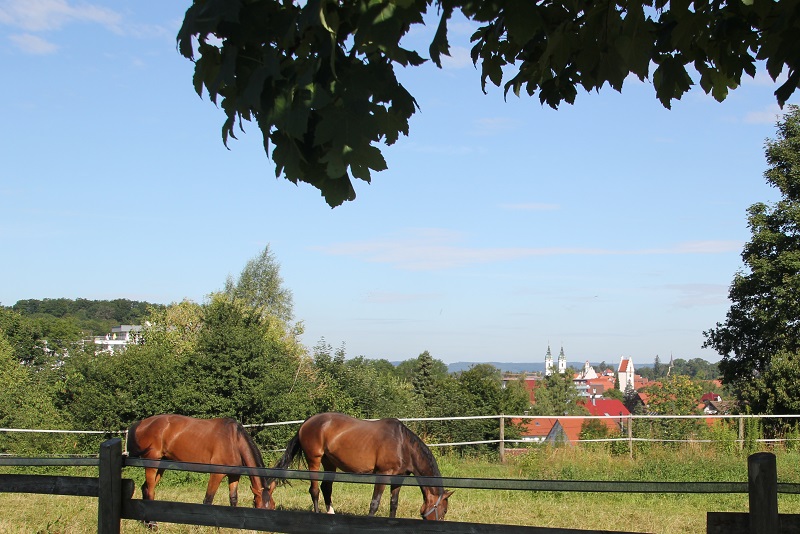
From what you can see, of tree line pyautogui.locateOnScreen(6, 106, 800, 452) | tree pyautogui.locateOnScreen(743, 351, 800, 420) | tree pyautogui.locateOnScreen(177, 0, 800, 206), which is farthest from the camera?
tree pyautogui.locateOnScreen(743, 351, 800, 420)

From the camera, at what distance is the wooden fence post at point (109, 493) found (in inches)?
141

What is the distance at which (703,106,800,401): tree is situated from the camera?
27594 mm

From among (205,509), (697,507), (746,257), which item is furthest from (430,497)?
(746,257)

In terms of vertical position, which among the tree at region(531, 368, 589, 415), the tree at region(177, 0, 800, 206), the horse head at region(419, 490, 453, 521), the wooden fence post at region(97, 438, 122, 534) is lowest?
the tree at region(531, 368, 589, 415)

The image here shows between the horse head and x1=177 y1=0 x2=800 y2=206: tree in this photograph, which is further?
the horse head

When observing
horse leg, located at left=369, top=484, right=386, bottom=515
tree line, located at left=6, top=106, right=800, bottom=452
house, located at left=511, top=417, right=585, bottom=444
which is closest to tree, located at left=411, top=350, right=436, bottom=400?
house, located at left=511, top=417, right=585, bottom=444

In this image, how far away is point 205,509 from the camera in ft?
11.2

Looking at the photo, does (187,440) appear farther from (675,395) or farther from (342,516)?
(675,395)

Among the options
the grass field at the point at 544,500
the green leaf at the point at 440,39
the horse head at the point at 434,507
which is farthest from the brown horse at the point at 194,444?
the green leaf at the point at 440,39

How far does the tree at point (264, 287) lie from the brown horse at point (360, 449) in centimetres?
4492

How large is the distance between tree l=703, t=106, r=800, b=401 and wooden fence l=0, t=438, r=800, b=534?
89.8ft

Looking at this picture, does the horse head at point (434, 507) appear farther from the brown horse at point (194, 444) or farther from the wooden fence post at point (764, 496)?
the wooden fence post at point (764, 496)

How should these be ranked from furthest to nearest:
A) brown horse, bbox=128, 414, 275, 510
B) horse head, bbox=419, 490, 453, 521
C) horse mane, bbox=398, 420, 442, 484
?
brown horse, bbox=128, 414, 275, 510
horse mane, bbox=398, 420, 442, 484
horse head, bbox=419, 490, 453, 521

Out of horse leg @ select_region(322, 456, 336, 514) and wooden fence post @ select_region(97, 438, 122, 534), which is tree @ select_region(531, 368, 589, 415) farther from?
wooden fence post @ select_region(97, 438, 122, 534)
